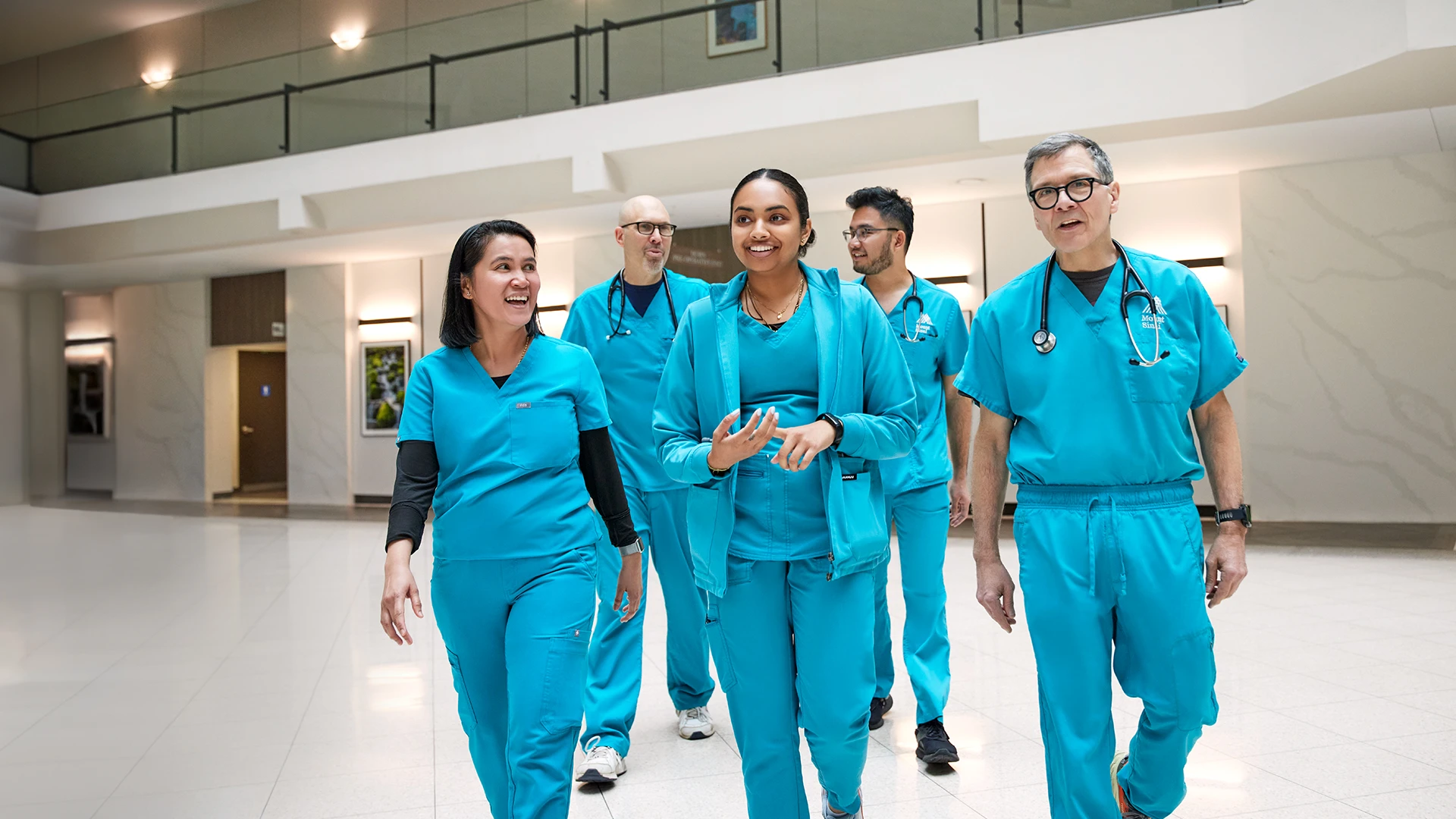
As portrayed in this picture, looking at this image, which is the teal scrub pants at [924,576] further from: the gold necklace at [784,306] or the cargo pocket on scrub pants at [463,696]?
the cargo pocket on scrub pants at [463,696]

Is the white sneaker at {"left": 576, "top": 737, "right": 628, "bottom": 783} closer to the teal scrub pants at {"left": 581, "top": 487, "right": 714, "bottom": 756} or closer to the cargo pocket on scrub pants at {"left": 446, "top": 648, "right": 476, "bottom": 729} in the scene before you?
the teal scrub pants at {"left": 581, "top": 487, "right": 714, "bottom": 756}

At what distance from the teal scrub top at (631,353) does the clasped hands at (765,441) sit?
65.3 inches

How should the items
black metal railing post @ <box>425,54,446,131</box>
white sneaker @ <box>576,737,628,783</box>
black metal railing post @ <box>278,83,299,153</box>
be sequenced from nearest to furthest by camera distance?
white sneaker @ <box>576,737,628,783</box> < black metal railing post @ <box>425,54,446,131</box> < black metal railing post @ <box>278,83,299,153</box>

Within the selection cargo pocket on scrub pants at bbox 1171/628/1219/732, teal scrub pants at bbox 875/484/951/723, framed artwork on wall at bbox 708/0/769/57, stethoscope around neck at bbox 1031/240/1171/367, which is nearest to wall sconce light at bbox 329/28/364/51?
framed artwork on wall at bbox 708/0/769/57

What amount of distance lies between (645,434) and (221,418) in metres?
15.5

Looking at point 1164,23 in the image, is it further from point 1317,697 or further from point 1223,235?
point 1317,697

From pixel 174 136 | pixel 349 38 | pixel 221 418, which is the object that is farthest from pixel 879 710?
pixel 221 418

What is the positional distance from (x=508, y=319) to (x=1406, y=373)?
10.5 meters

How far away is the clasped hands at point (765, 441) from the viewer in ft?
6.33

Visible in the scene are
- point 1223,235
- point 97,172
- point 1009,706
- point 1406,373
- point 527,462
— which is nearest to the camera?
point 527,462

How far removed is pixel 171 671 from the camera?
504 centimetres

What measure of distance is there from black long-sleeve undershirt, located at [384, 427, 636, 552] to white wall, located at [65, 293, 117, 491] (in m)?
17.9

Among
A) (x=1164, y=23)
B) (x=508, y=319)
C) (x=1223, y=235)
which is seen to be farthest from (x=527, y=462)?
(x=1223, y=235)

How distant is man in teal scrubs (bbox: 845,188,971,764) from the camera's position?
349 centimetres
